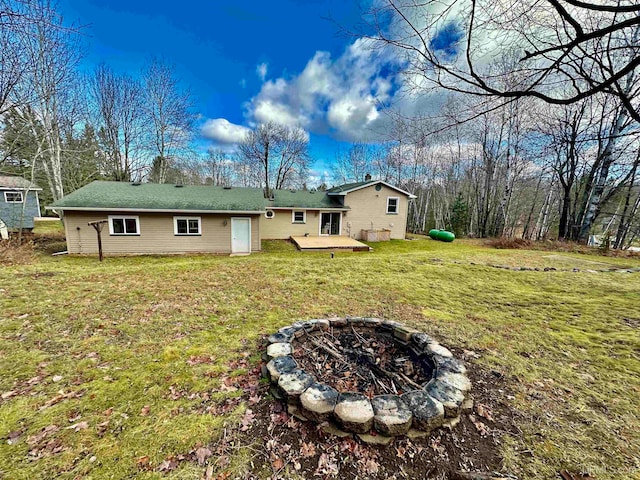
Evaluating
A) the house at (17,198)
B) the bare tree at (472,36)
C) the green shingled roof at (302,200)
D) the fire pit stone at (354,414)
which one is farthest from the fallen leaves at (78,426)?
the house at (17,198)

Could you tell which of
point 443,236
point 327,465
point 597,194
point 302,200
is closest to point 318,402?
point 327,465

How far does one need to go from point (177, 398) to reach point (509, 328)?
4993 mm

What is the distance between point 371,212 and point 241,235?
8722 millimetres

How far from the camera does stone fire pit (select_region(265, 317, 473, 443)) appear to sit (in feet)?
6.94

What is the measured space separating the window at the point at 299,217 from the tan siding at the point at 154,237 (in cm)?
388

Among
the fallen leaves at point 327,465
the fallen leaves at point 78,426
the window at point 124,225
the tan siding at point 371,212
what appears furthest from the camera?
the tan siding at point 371,212

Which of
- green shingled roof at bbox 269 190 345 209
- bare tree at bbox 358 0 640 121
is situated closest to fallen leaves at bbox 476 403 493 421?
bare tree at bbox 358 0 640 121

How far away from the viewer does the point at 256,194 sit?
13.6 m

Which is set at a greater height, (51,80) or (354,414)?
(51,80)

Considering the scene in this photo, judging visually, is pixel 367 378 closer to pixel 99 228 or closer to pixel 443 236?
pixel 99 228

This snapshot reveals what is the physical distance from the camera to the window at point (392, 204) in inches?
654

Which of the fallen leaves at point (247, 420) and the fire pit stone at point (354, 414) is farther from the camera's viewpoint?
the fallen leaves at point (247, 420)

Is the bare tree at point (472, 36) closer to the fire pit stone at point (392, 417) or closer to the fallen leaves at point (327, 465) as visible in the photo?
the fire pit stone at point (392, 417)

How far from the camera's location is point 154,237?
10.9m
